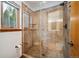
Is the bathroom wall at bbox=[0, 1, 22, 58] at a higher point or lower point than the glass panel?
lower

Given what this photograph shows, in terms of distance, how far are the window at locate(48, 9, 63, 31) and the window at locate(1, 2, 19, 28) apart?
2.93 feet

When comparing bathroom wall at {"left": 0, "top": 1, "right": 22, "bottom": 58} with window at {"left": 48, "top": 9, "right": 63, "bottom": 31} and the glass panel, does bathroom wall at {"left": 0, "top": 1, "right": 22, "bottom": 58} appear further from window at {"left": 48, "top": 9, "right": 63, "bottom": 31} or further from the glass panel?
window at {"left": 48, "top": 9, "right": 63, "bottom": 31}

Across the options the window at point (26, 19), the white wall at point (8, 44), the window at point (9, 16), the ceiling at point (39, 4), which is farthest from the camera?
the window at point (26, 19)

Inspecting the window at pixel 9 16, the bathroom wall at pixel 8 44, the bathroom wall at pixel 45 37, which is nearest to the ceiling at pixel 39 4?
the bathroom wall at pixel 45 37

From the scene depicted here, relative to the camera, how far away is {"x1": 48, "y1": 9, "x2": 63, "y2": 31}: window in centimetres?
248

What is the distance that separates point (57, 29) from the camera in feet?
8.20

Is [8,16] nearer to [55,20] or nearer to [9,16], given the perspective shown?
[9,16]

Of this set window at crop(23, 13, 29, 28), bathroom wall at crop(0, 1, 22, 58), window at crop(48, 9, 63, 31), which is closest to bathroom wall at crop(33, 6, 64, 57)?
window at crop(48, 9, 63, 31)

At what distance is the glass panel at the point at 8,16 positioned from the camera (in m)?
2.33

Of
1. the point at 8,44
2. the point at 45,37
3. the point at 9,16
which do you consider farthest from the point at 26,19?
the point at 8,44

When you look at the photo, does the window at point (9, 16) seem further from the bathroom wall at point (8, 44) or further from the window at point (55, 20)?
the window at point (55, 20)

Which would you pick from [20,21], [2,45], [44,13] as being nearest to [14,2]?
[20,21]

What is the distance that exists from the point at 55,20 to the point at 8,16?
105cm

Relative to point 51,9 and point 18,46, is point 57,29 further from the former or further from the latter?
point 18,46
